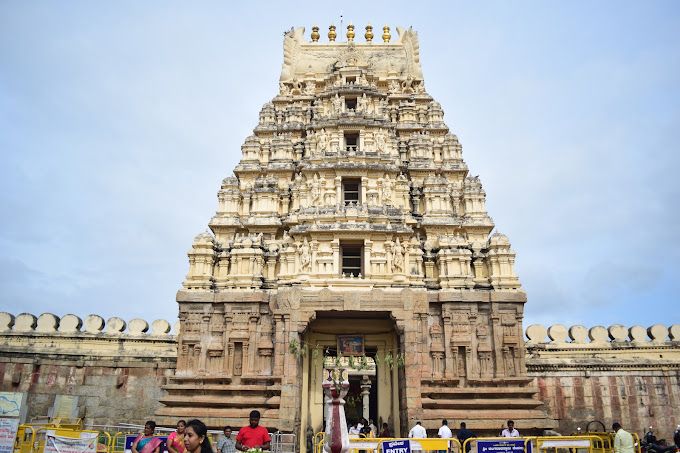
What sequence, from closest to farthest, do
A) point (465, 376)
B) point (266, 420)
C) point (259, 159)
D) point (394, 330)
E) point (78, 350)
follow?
point (266, 420) < point (465, 376) < point (394, 330) < point (78, 350) < point (259, 159)

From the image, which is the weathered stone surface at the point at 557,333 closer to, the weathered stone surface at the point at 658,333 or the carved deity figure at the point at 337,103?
the weathered stone surface at the point at 658,333

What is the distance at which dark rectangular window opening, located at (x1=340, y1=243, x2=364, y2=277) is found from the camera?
67.8 ft

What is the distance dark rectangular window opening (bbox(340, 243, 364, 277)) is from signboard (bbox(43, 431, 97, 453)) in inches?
444

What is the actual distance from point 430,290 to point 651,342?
35.2 ft

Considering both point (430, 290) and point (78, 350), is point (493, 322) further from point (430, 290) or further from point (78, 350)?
point (78, 350)

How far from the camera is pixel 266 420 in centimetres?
1708

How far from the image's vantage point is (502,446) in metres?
10.9

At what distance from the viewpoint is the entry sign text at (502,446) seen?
35.6 ft

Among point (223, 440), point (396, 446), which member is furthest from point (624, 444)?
point (223, 440)

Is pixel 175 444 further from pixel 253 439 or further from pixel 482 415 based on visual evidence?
pixel 482 415

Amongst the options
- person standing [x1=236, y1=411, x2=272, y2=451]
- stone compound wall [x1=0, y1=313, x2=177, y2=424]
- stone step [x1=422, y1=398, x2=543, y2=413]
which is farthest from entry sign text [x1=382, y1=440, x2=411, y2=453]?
stone compound wall [x1=0, y1=313, x2=177, y2=424]

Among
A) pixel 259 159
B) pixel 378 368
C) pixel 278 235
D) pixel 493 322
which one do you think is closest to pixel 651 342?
pixel 493 322

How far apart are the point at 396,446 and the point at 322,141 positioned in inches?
597

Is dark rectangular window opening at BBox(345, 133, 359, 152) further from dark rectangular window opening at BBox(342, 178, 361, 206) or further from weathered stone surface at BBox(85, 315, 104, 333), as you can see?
weathered stone surface at BBox(85, 315, 104, 333)
